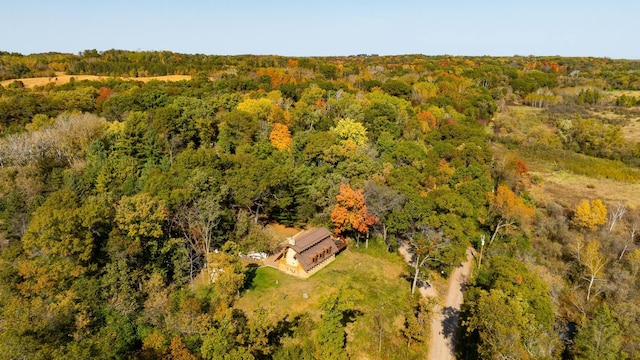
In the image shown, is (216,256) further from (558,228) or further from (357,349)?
(558,228)

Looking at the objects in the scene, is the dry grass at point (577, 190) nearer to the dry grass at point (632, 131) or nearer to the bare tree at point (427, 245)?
the bare tree at point (427, 245)

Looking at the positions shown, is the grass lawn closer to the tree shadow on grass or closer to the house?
the tree shadow on grass

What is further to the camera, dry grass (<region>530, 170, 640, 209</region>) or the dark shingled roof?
dry grass (<region>530, 170, 640, 209</region>)

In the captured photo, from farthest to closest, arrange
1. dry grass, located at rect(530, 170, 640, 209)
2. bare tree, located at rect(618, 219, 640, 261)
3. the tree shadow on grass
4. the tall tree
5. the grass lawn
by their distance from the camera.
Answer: dry grass, located at rect(530, 170, 640, 209), the tall tree, bare tree, located at rect(618, 219, 640, 261), the tree shadow on grass, the grass lawn

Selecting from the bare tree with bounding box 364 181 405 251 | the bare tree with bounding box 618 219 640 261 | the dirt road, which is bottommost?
the dirt road

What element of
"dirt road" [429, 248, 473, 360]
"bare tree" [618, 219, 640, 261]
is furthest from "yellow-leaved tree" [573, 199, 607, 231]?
"dirt road" [429, 248, 473, 360]

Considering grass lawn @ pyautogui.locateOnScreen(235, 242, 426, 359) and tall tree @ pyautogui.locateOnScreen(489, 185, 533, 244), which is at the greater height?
tall tree @ pyautogui.locateOnScreen(489, 185, 533, 244)

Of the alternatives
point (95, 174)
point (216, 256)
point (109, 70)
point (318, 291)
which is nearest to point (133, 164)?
point (95, 174)
